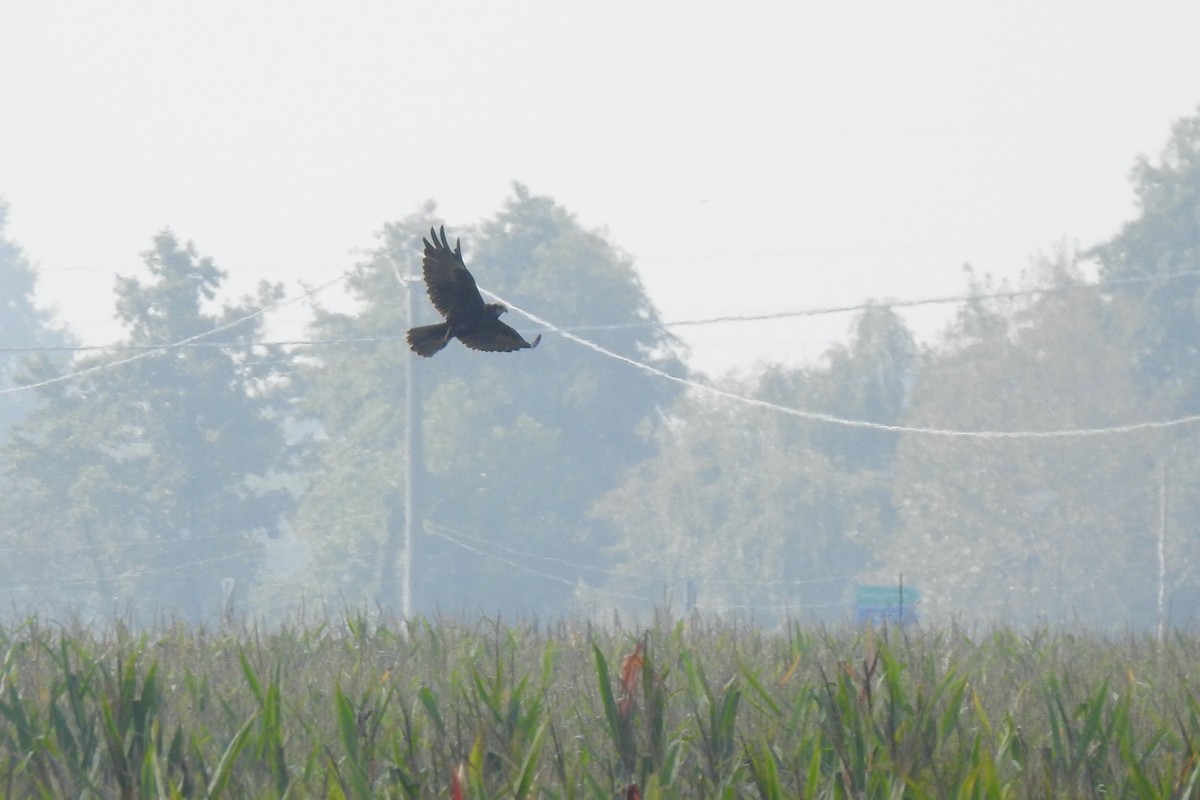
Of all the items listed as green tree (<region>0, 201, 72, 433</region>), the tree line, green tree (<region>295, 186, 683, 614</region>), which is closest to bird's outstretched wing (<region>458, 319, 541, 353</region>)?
the tree line

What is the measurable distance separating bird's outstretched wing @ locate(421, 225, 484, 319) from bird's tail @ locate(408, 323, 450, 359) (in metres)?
0.03

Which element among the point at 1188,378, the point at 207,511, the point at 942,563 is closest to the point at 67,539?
the point at 207,511

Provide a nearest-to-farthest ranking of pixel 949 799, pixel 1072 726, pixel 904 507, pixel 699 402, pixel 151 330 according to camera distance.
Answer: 1. pixel 949 799
2. pixel 1072 726
3. pixel 151 330
4. pixel 904 507
5. pixel 699 402

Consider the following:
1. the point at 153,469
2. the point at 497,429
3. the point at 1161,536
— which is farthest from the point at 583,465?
the point at 1161,536

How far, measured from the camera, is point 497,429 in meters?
44.7

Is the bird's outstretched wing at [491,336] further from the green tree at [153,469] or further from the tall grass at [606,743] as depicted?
the green tree at [153,469]

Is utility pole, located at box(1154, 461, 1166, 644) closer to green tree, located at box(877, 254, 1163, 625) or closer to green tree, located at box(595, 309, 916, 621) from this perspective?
green tree, located at box(877, 254, 1163, 625)

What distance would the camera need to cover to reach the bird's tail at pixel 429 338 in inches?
135

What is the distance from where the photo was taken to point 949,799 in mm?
3814

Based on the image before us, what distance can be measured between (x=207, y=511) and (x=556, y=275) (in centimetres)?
1245

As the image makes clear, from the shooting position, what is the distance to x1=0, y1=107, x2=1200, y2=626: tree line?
42.5m

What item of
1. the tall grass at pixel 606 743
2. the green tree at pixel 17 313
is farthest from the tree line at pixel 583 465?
the green tree at pixel 17 313

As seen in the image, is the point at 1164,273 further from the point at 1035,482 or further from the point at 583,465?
the point at 583,465

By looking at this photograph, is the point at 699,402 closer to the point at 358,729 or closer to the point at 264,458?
the point at 264,458
